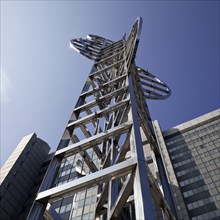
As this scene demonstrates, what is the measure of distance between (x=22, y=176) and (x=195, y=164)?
3630cm

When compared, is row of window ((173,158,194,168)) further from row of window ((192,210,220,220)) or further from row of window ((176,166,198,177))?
row of window ((192,210,220,220))

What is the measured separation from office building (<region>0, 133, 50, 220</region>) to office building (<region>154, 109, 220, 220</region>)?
96.2 feet

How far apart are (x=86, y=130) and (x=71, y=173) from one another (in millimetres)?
38390

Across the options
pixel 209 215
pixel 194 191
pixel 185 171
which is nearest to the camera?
pixel 209 215

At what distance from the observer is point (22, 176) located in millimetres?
49625

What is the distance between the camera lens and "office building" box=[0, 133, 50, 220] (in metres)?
42.9

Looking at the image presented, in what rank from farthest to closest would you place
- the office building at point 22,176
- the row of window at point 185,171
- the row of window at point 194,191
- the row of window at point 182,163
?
the row of window at point 182,163, the row of window at point 185,171, the office building at point 22,176, the row of window at point 194,191

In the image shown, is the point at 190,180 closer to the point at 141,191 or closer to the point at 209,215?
the point at 209,215

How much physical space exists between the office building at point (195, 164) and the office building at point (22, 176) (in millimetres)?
29334

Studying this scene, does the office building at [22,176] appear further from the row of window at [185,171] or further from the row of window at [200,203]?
the row of window at [200,203]

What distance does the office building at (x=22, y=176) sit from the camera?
42.9 meters

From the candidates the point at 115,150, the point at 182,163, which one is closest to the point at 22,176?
the point at 182,163

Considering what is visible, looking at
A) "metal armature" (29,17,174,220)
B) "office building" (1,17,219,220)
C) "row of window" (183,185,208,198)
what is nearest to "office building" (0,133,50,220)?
"office building" (1,17,219,220)

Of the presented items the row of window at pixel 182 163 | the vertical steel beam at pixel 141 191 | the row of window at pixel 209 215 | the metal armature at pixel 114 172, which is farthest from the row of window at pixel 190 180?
the vertical steel beam at pixel 141 191
